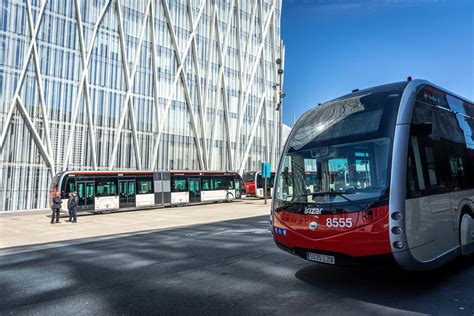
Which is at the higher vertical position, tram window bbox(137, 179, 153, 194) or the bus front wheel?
tram window bbox(137, 179, 153, 194)

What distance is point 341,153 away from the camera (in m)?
5.39

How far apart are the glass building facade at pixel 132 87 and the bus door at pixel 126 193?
32.2 ft

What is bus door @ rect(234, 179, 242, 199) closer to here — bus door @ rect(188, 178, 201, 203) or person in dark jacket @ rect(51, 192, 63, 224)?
bus door @ rect(188, 178, 201, 203)

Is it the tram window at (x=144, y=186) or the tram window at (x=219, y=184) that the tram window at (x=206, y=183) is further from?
the tram window at (x=144, y=186)

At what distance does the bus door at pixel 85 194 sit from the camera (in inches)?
817

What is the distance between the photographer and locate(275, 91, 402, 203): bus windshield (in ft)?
16.2

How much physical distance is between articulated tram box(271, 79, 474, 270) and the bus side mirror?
0.01 meters

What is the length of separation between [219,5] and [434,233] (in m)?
45.1

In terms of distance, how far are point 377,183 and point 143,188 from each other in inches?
823

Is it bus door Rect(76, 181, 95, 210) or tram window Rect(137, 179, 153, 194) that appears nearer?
bus door Rect(76, 181, 95, 210)

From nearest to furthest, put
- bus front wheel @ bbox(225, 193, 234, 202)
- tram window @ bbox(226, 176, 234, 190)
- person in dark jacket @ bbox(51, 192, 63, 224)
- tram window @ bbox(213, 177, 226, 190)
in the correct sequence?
person in dark jacket @ bbox(51, 192, 63, 224), tram window @ bbox(213, 177, 226, 190), bus front wheel @ bbox(225, 193, 234, 202), tram window @ bbox(226, 176, 234, 190)

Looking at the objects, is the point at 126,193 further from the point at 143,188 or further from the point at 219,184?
the point at 219,184

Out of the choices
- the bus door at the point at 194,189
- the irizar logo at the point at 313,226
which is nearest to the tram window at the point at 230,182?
the bus door at the point at 194,189

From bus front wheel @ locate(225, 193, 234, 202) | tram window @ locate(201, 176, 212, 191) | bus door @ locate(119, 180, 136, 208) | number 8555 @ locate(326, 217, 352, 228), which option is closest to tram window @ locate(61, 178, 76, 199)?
bus door @ locate(119, 180, 136, 208)
